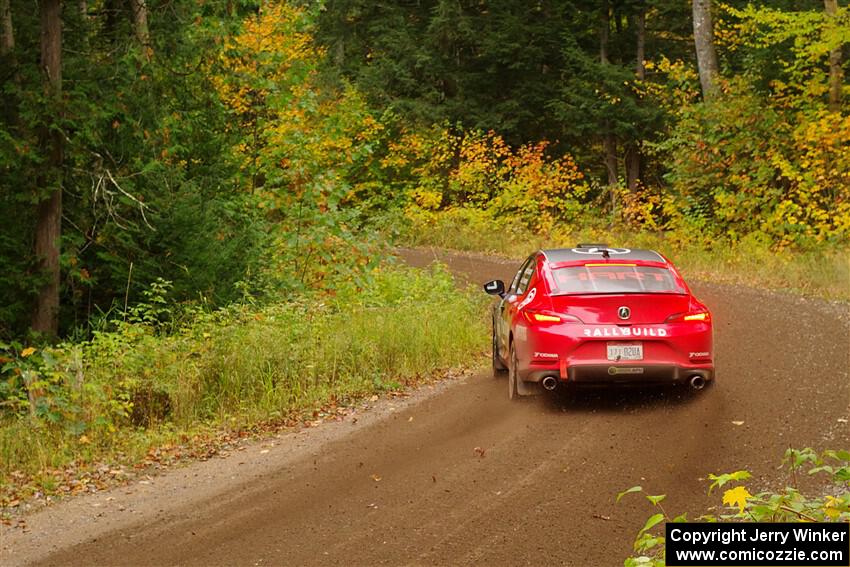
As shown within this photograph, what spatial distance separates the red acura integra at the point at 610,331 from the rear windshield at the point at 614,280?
0.04 ft

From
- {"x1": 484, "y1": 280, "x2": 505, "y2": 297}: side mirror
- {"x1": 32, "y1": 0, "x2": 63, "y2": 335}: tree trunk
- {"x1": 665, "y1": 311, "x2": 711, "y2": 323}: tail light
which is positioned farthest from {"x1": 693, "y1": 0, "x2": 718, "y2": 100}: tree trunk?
{"x1": 665, "y1": 311, "x2": 711, "y2": 323}: tail light

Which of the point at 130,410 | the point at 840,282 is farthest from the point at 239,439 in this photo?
the point at 840,282

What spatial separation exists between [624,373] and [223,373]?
4.68 meters

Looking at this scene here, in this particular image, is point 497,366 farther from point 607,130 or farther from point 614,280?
point 607,130

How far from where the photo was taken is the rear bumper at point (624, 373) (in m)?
10.6

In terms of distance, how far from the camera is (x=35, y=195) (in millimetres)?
14828

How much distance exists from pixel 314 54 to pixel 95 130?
27.9 metres

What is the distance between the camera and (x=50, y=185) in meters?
15.1

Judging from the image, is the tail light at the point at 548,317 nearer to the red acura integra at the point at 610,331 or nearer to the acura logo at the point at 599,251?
the red acura integra at the point at 610,331

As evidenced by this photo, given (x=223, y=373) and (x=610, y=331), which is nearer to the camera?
(x=610, y=331)

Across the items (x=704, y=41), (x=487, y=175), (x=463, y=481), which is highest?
(x=704, y=41)

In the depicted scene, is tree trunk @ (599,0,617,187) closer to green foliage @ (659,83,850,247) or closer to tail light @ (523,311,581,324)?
green foliage @ (659,83,850,247)

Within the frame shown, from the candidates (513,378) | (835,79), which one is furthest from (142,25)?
(835,79)

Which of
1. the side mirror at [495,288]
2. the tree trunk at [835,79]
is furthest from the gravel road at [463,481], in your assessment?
the tree trunk at [835,79]
